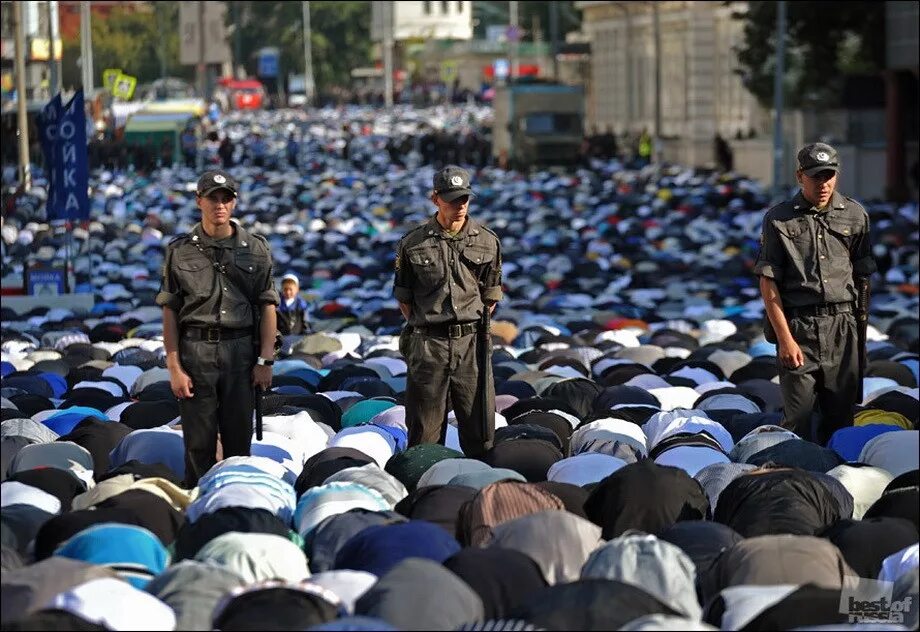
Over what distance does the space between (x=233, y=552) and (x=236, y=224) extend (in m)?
2.52

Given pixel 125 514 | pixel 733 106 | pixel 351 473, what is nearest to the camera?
pixel 125 514

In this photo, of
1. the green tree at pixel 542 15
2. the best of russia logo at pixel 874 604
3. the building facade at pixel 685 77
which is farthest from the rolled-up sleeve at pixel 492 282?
the green tree at pixel 542 15

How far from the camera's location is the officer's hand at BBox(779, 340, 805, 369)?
420 inches

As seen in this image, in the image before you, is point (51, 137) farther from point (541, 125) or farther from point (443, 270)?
point (541, 125)

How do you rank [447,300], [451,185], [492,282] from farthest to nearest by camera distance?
[492,282]
[447,300]
[451,185]

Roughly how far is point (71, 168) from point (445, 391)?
49.4ft

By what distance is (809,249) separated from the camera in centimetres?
1084

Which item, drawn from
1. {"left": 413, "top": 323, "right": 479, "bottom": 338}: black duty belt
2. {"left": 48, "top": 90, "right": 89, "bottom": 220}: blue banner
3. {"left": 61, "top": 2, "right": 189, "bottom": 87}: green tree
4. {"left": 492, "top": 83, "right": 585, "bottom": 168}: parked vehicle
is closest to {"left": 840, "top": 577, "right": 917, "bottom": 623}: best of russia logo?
{"left": 413, "top": 323, "right": 479, "bottom": 338}: black duty belt

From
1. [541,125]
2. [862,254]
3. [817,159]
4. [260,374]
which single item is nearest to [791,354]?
[862,254]

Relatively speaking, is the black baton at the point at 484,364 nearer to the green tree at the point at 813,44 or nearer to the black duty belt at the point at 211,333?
the black duty belt at the point at 211,333

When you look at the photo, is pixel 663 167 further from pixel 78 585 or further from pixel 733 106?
pixel 78 585

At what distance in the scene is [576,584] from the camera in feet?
24.3

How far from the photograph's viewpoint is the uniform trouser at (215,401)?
33.0 feet

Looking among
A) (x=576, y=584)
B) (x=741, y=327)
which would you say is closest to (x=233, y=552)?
(x=576, y=584)
